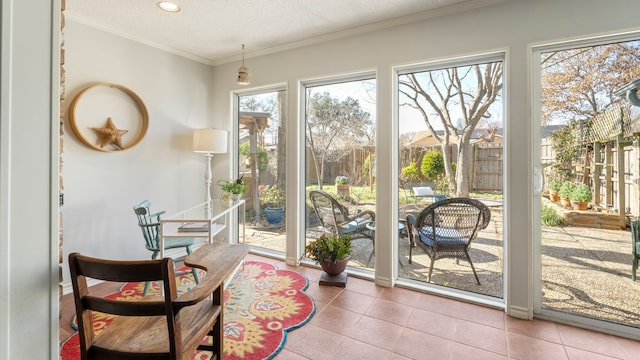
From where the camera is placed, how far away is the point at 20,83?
0.96 m

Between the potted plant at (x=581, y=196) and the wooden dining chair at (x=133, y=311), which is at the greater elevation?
the potted plant at (x=581, y=196)

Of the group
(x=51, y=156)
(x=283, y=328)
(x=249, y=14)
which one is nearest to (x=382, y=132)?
(x=249, y=14)

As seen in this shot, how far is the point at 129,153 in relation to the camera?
322cm

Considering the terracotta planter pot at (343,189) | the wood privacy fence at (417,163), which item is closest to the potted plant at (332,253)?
the terracotta planter pot at (343,189)

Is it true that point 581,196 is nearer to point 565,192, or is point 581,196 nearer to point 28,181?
point 565,192

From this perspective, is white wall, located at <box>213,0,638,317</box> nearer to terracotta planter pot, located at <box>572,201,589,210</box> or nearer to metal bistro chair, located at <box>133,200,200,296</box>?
terracotta planter pot, located at <box>572,201,589,210</box>

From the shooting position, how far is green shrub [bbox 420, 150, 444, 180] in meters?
2.89

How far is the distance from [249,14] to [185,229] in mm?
2042

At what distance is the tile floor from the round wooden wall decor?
1.44m

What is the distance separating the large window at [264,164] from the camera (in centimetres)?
374

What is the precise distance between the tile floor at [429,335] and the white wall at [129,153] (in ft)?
2.51

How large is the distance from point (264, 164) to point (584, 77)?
3.17 m

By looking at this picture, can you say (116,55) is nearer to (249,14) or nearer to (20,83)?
(249,14)

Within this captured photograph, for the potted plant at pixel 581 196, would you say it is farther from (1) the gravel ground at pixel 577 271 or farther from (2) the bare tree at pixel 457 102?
(2) the bare tree at pixel 457 102
